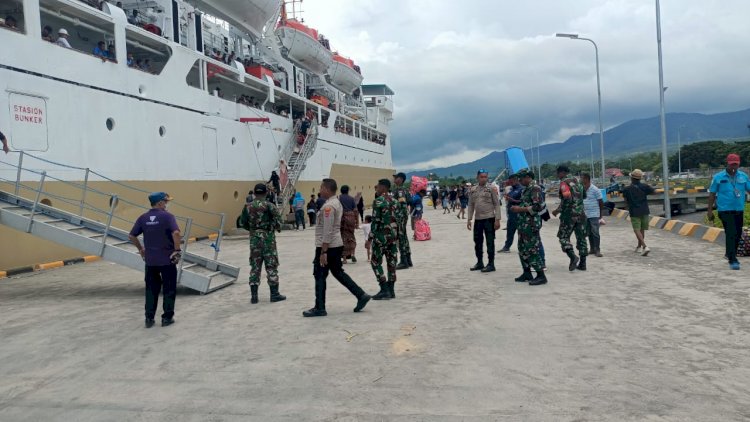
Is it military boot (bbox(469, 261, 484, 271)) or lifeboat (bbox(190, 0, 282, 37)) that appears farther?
lifeboat (bbox(190, 0, 282, 37))

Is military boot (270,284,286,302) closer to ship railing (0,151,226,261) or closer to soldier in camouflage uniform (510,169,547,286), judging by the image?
ship railing (0,151,226,261)

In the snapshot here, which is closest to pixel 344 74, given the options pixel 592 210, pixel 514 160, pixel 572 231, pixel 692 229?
pixel 514 160

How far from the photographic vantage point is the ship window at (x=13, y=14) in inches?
426

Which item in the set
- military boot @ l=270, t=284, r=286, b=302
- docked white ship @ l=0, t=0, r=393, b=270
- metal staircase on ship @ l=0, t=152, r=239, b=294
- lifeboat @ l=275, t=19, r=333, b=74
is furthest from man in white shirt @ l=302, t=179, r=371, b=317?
lifeboat @ l=275, t=19, r=333, b=74

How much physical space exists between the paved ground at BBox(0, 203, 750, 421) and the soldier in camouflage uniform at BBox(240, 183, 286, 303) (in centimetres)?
38

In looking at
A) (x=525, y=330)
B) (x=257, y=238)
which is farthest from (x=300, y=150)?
(x=525, y=330)

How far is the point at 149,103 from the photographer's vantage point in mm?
14047

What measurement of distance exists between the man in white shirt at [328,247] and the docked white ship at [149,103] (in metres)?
5.32

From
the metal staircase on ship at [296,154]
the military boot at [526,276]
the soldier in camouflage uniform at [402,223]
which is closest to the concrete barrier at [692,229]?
the military boot at [526,276]

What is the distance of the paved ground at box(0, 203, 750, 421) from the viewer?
3.34 m

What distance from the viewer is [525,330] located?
196 inches

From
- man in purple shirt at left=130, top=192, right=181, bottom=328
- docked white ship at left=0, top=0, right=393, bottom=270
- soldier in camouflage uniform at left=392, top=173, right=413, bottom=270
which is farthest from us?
docked white ship at left=0, top=0, right=393, bottom=270

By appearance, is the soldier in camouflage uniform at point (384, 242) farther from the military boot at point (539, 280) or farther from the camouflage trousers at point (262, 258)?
the military boot at point (539, 280)

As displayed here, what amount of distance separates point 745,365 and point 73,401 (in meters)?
4.78
